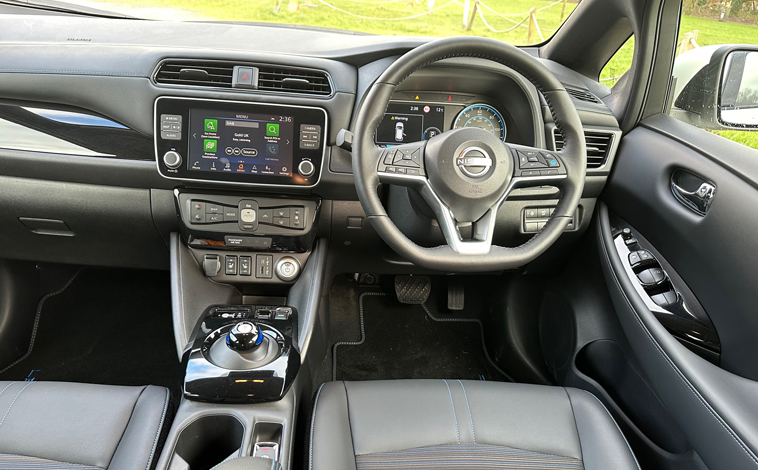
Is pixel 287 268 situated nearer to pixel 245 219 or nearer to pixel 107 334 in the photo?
pixel 245 219

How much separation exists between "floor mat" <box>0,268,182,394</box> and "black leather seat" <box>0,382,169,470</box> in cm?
76

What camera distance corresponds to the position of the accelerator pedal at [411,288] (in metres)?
2.37

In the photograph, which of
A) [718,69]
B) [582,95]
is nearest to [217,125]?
[582,95]

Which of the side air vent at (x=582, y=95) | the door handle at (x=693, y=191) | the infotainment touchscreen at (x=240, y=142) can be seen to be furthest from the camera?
the side air vent at (x=582, y=95)

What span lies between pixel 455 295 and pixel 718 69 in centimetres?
130

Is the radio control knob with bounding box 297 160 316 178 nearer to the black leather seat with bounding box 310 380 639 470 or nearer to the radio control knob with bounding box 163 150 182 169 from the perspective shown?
the radio control knob with bounding box 163 150 182 169

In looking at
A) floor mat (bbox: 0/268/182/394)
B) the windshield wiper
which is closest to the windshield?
the windshield wiper

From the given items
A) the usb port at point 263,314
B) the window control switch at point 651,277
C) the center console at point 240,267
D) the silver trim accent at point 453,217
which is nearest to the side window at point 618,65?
the window control switch at point 651,277

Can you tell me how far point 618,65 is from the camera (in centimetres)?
191

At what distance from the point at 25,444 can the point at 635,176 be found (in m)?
1.77

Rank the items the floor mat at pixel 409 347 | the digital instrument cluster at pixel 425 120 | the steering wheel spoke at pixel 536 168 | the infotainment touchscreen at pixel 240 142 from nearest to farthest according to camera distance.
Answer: the steering wheel spoke at pixel 536 168
the infotainment touchscreen at pixel 240 142
the digital instrument cluster at pixel 425 120
the floor mat at pixel 409 347

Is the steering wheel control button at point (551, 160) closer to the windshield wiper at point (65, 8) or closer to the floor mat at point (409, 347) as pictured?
the floor mat at point (409, 347)

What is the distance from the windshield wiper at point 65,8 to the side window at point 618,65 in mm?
1716

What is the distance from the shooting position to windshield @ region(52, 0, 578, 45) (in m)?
1.87
